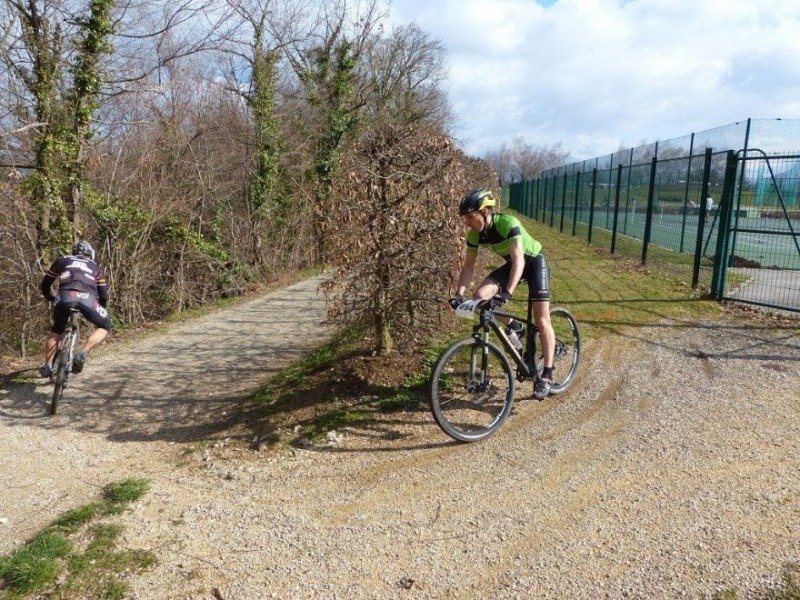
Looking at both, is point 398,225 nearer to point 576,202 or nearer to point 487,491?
point 487,491

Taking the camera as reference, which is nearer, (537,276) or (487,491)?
(487,491)

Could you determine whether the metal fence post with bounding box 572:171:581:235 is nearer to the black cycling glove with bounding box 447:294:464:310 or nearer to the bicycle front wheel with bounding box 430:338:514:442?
the bicycle front wheel with bounding box 430:338:514:442

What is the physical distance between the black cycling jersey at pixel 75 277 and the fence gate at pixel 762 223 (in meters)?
8.12

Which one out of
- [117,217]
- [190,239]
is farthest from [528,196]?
[117,217]

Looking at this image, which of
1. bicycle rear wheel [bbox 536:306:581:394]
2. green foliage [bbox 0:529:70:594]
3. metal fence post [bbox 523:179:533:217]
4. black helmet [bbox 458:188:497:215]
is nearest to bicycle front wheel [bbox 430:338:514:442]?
bicycle rear wheel [bbox 536:306:581:394]

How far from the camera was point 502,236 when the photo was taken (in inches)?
182

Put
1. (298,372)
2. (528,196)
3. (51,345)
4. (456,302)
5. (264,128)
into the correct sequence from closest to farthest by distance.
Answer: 1. (456,302)
2. (51,345)
3. (298,372)
4. (264,128)
5. (528,196)

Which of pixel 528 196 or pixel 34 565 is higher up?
pixel 528 196

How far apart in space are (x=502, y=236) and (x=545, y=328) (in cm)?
89

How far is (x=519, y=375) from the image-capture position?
512 centimetres

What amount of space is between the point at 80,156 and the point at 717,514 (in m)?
11.3

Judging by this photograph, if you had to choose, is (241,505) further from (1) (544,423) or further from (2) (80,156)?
(2) (80,156)

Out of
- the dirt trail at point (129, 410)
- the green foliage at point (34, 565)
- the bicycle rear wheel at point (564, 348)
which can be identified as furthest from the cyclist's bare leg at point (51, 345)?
the bicycle rear wheel at point (564, 348)

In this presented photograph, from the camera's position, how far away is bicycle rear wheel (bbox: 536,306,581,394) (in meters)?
5.51
